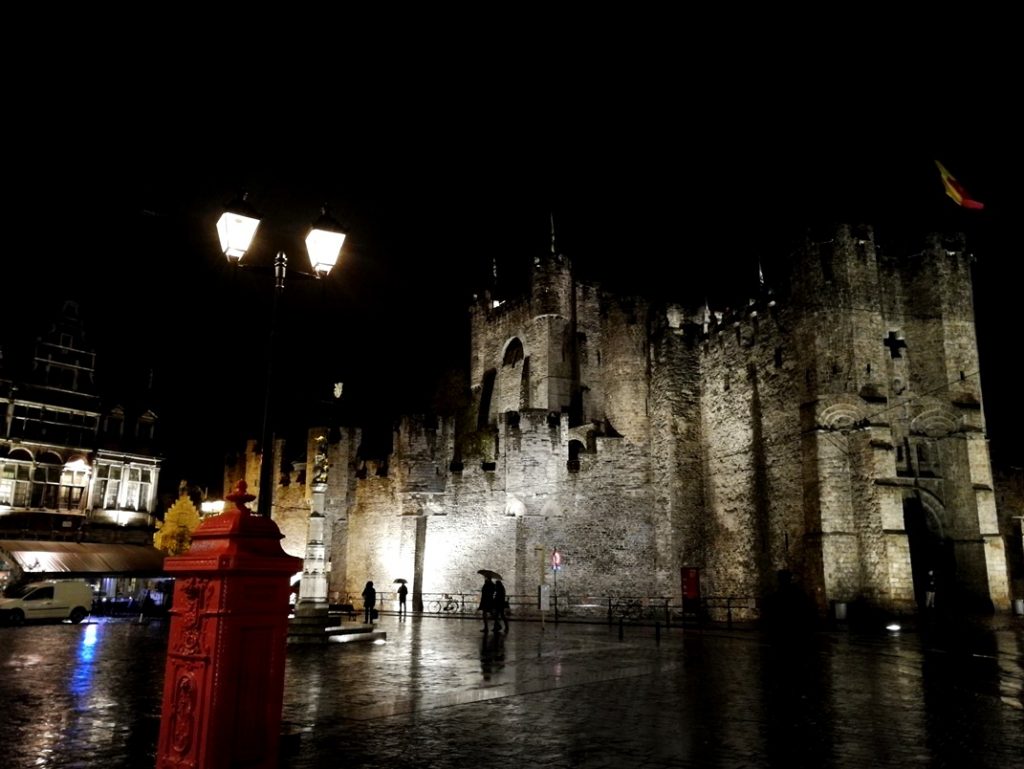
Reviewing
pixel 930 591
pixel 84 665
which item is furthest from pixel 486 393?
pixel 84 665

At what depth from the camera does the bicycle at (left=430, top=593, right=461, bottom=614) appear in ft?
89.5

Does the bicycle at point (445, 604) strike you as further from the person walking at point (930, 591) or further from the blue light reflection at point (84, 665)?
the person walking at point (930, 591)

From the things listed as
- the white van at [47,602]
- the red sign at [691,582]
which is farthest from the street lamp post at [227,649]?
the red sign at [691,582]

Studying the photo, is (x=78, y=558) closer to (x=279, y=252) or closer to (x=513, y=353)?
(x=513, y=353)

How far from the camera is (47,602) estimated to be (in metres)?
22.8

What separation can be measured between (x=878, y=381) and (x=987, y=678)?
14.1 meters

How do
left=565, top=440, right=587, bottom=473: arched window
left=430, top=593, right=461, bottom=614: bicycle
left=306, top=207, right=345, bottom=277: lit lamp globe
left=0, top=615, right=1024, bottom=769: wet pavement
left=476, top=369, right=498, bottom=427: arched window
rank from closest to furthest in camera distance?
left=0, top=615, right=1024, bottom=769: wet pavement < left=306, top=207, right=345, bottom=277: lit lamp globe < left=430, top=593, right=461, bottom=614: bicycle < left=565, top=440, right=587, bottom=473: arched window < left=476, top=369, right=498, bottom=427: arched window

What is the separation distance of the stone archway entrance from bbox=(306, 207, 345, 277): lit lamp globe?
20.2 meters

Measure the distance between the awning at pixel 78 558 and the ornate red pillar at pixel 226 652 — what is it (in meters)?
25.7

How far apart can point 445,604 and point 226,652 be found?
25.1 metres

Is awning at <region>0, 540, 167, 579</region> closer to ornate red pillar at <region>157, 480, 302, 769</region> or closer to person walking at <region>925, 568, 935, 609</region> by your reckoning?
person walking at <region>925, 568, 935, 609</region>

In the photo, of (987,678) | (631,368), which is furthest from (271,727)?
(631,368)

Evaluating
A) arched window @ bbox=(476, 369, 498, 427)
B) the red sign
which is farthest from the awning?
the red sign

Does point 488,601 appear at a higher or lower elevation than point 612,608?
higher
